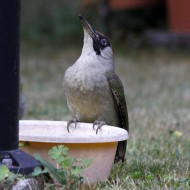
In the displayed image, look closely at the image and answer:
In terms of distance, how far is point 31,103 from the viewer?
8336mm

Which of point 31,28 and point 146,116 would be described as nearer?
point 146,116

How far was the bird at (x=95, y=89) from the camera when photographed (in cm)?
448

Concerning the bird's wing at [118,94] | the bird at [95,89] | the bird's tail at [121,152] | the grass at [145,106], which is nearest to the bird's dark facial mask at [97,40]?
the bird at [95,89]

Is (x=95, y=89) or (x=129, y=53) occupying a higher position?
(x=95, y=89)

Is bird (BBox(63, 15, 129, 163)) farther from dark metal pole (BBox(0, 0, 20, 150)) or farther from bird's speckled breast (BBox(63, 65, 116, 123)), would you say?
dark metal pole (BBox(0, 0, 20, 150))

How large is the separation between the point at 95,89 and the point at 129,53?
9162 millimetres

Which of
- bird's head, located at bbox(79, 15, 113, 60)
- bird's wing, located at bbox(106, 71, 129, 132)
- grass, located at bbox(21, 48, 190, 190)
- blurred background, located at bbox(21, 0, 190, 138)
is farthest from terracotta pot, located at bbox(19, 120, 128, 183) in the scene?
blurred background, located at bbox(21, 0, 190, 138)

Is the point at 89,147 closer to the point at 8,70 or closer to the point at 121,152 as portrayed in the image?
the point at 8,70

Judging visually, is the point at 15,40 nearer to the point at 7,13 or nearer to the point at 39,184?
the point at 7,13

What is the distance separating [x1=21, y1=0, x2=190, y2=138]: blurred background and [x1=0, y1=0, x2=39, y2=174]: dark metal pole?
2.61m

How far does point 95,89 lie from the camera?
4.48 meters

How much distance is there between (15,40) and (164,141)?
2.34 m

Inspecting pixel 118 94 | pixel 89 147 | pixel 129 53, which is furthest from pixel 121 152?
pixel 129 53

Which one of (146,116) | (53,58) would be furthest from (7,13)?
(53,58)
